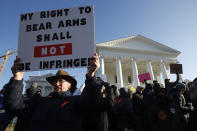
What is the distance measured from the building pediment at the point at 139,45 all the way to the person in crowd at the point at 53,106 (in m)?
30.1

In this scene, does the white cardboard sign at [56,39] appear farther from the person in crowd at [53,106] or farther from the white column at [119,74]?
the white column at [119,74]

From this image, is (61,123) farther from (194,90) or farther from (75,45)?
(194,90)

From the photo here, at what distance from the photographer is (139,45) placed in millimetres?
35375

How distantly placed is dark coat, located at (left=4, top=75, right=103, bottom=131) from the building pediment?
98.9ft

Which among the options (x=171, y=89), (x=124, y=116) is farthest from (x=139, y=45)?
(x=124, y=116)

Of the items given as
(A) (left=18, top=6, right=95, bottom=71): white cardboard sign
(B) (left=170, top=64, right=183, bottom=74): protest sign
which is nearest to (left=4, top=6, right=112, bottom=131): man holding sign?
(A) (left=18, top=6, right=95, bottom=71): white cardboard sign

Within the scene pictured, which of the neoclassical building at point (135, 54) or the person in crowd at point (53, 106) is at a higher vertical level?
the neoclassical building at point (135, 54)

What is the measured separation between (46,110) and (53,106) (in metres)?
0.10

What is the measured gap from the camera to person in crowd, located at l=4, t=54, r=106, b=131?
5.65 ft

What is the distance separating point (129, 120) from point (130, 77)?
120 ft

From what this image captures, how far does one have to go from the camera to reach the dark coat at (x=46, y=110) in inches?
67.5

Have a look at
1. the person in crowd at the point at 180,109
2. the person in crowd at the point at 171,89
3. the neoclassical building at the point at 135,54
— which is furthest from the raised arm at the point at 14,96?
the neoclassical building at the point at 135,54

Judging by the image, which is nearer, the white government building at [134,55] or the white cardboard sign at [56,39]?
the white cardboard sign at [56,39]

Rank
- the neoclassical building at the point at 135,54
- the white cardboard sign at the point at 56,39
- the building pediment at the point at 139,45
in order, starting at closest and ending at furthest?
the white cardboard sign at the point at 56,39 → the neoclassical building at the point at 135,54 → the building pediment at the point at 139,45
